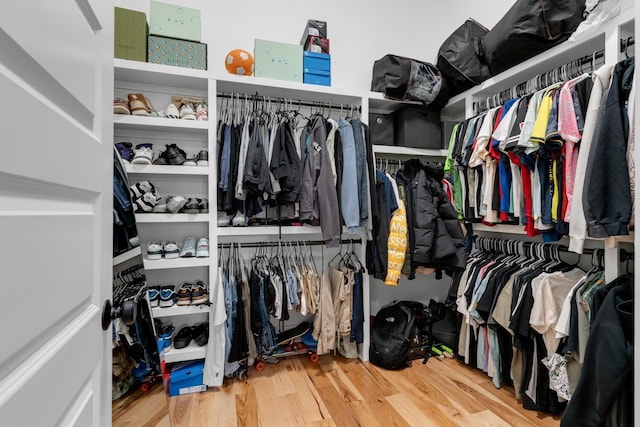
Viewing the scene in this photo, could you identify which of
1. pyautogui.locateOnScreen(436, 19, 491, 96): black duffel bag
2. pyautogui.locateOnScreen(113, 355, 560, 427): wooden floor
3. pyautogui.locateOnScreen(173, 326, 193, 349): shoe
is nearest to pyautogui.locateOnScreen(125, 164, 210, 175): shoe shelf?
pyautogui.locateOnScreen(173, 326, 193, 349): shoe

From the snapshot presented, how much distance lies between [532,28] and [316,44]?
1.34 m

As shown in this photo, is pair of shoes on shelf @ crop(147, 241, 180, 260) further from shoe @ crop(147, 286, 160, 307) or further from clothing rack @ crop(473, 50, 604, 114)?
clothing rack @ crop(473, 50, 604, 114)

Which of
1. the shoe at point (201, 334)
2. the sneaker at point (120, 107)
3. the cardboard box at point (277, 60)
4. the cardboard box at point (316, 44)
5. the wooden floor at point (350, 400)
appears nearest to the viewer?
the wooden floor at point (350, 400)

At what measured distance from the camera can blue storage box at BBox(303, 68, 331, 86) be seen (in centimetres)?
224

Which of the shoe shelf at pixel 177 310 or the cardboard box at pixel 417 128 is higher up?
the cardboard box at pixel 417 128

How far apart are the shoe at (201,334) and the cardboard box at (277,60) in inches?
69.8

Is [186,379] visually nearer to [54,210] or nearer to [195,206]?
[195,206]

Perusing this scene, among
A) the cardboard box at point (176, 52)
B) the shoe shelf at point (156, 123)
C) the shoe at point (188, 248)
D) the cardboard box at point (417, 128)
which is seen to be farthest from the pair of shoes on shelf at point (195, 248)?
the cardboard box at point (417, 128)

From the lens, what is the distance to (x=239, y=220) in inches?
81.3

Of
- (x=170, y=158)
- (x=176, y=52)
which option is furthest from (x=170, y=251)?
(x=176, y=52)

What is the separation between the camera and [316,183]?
2025 mm

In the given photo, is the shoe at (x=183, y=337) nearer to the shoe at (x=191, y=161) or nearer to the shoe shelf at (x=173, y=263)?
the shoe shelf at (x=173, y=263)

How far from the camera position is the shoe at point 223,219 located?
205 centimetres

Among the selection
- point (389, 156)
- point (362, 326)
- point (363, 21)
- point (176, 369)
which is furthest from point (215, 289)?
point (363, 21)
